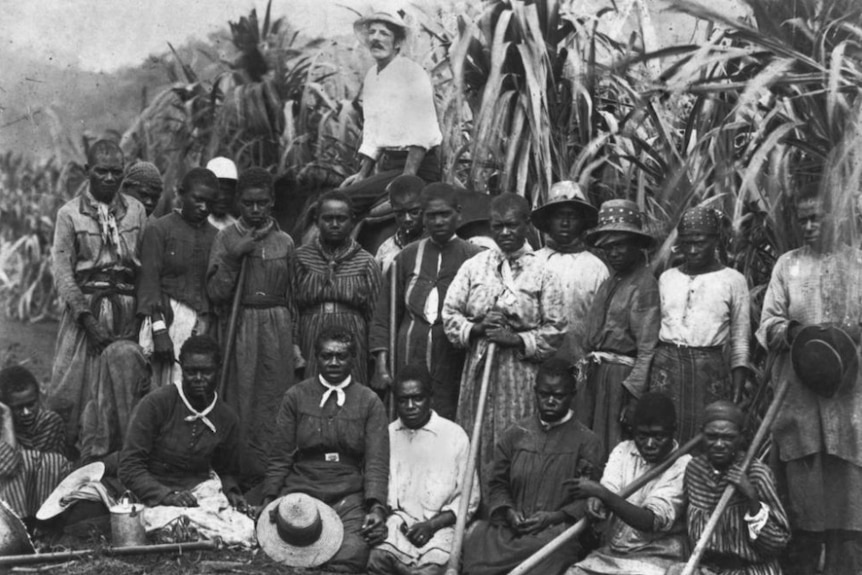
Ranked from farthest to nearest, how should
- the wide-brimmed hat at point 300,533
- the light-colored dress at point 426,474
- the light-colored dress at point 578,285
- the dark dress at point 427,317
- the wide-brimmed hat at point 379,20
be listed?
the wide-brimmed hat at point 379,20
the dark dress at point 427,317
the light-colored dress at point 578,285
the light-colored dress at point 426,474
the wide-brimmed hat at point 300,533

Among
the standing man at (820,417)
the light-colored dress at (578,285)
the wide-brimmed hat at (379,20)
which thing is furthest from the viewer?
the wide-brimmed hat at (379,20)

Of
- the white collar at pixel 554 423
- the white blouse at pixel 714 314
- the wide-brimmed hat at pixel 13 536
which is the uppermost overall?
the white blouse at pixel 714 314

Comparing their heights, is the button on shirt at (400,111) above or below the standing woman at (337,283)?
above

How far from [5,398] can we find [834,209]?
3.94 m

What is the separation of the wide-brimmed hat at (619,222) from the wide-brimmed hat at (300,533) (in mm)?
1861

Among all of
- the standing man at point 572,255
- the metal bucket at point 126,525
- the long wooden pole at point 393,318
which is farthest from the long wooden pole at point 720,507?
the metal bucket at point 126,525

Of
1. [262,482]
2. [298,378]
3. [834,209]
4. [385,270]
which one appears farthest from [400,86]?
[834,209]

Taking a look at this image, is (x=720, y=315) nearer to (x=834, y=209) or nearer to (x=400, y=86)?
(x=834, y=209)

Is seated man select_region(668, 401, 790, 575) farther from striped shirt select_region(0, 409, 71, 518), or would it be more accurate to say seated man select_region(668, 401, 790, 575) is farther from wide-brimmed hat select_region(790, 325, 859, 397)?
striped shirt select_region(0, 409, 71, 518)

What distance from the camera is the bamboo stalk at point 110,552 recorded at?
18.8 feet

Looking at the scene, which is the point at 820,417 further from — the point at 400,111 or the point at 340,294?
the point at 400,111

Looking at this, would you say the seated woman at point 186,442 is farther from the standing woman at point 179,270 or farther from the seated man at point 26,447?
the standing woman at point 179,270

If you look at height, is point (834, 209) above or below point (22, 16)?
below

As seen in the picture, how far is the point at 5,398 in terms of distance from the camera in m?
6.52
